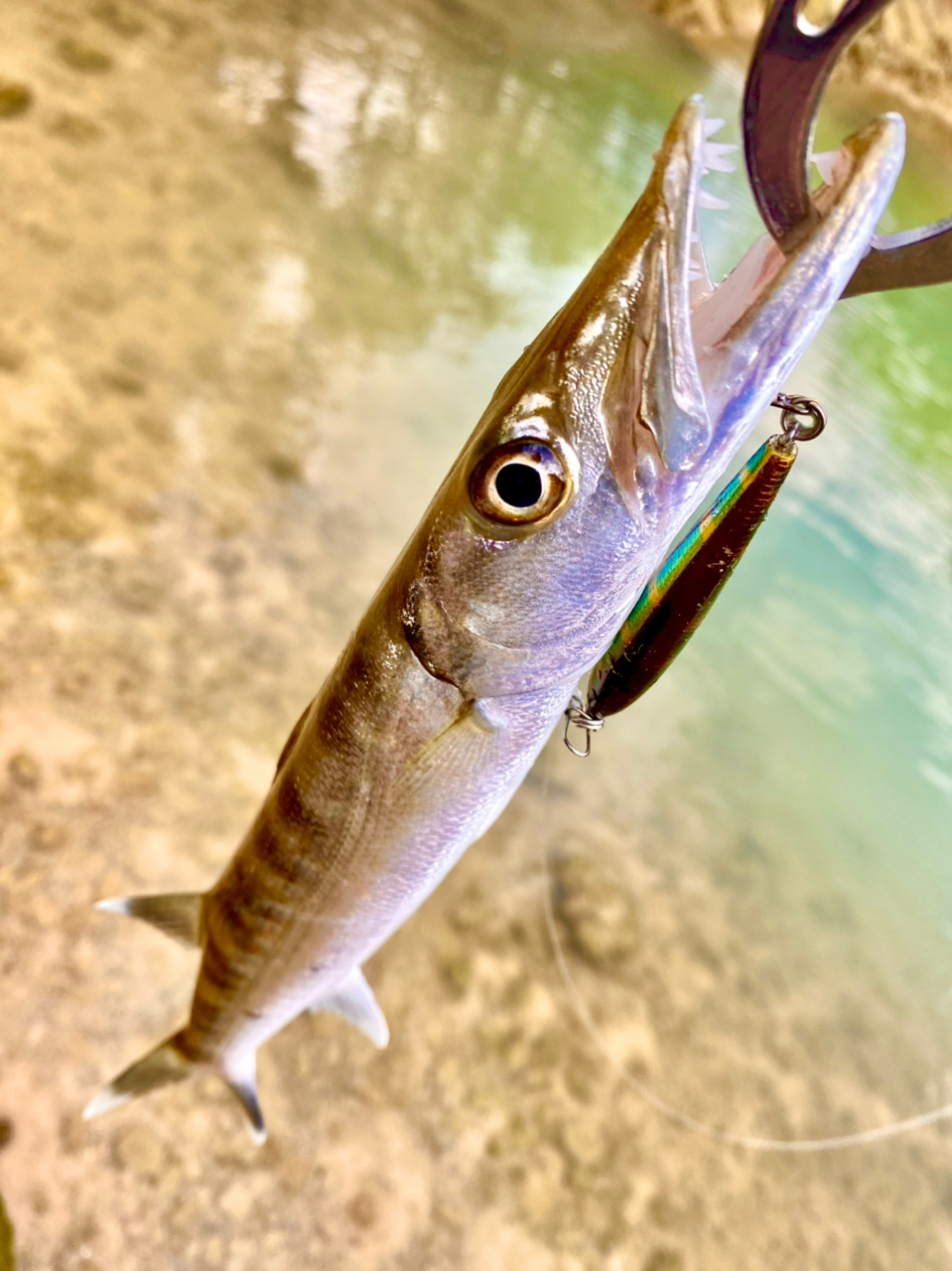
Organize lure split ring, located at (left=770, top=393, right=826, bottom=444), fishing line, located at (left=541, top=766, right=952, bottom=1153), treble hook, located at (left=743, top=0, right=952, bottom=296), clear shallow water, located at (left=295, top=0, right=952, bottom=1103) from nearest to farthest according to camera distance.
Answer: treble hook, located at (left=743, top=0, right=952, bottom=296) < lure split ring, located at (left=770, top=393, right=826, bottom=444) < fishing line, located at (left=541, top=766, right=952, bottom=1153) < clear shallow water, located at (left=295, top=0, right=952, bottom=1103)

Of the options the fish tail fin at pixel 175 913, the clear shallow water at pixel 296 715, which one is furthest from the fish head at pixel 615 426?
the clear shallow water at pixel 296 715

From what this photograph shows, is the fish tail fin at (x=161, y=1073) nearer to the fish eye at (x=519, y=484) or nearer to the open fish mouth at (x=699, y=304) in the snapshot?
the fish eye at (x=519, y=484)

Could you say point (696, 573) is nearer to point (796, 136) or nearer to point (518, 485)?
point (518, 485)

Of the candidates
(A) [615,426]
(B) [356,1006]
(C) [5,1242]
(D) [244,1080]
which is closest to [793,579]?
(B) [356,1006]

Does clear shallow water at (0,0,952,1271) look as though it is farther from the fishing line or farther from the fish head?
the fish head

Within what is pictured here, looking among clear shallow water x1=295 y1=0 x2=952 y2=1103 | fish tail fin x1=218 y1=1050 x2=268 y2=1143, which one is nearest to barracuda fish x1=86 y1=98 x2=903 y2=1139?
fish tail fin x1=218 y1=1050 x2=268 y2=1143
